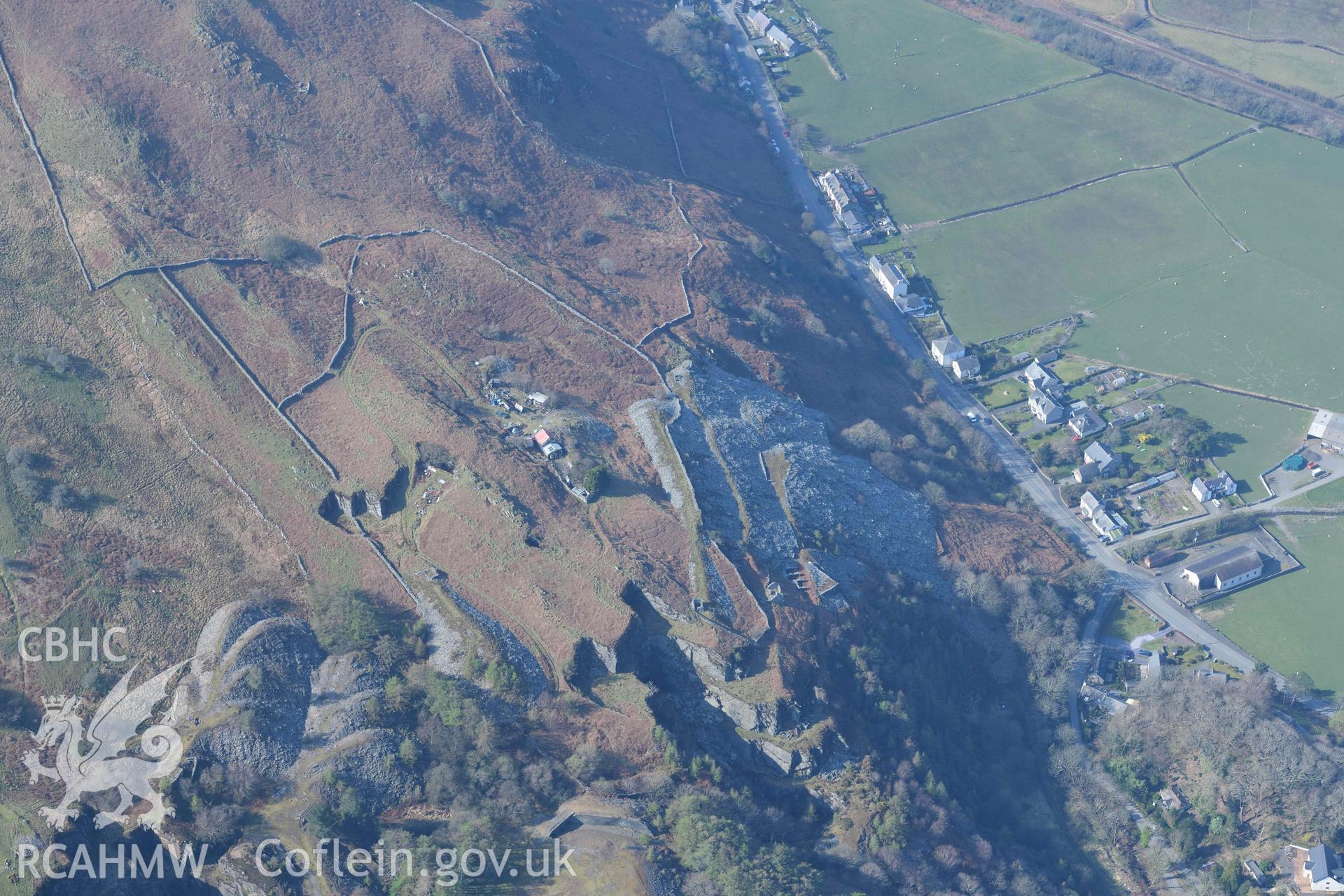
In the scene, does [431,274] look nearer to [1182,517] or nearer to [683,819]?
[683,819]

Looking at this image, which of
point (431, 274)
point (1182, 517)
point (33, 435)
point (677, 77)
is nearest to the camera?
point (33, 435)

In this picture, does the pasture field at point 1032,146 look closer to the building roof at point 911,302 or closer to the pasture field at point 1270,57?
the pasture field at point 1270,57

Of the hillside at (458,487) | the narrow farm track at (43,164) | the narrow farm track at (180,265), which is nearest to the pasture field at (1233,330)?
the hillside at (458,487)

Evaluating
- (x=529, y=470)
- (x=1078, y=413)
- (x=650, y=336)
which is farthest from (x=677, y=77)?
(x=529, y=470)

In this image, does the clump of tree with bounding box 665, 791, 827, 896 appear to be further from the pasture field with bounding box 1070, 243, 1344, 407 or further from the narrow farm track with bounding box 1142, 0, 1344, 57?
the narrow farm track with bounding box 1142, 0, 1344, 57

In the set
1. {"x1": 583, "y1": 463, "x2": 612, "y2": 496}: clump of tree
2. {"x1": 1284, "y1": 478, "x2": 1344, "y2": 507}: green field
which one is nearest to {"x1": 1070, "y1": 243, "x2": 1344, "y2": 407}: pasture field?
{"x1": 1284, "y1": 478, "x2": 1344, "y2": 507}: green field

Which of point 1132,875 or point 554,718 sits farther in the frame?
point 1132,875

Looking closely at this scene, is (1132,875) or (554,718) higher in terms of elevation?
(554,718)
